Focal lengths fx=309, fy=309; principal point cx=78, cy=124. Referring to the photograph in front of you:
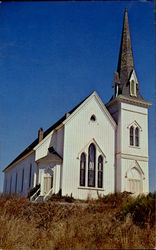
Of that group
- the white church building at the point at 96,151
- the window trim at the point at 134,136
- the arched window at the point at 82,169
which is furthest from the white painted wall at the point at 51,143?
the window trim at the point at 134,136

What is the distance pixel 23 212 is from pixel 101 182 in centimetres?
956

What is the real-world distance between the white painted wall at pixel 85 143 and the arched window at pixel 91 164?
313 mm

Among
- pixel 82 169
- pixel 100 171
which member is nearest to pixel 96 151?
pixel 100 171

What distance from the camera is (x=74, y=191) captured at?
59.3 ft

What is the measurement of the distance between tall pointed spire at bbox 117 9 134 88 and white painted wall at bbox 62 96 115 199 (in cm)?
404


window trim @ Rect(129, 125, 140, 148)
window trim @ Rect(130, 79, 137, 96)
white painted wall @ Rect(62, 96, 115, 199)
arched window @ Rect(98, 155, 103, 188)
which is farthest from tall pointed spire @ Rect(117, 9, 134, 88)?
arched window @ Rect(98, 155, 103, 188)

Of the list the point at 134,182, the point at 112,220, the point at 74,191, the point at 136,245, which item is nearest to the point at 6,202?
the point at 112,220

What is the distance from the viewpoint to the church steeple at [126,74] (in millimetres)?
21750

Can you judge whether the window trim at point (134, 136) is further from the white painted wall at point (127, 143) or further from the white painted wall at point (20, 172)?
the white painted wall at point (20, 172)

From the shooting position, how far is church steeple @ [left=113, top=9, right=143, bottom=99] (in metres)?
21.8

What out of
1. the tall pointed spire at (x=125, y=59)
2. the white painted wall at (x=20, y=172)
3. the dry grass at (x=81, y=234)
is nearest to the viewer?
the dry grass at (x=81, y=234)

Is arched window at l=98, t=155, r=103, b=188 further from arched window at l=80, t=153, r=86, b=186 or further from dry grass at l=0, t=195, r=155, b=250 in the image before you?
dry grass at l=0, t=195, r=155, b=250

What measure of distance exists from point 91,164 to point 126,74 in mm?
7559

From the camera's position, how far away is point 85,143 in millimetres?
19125
